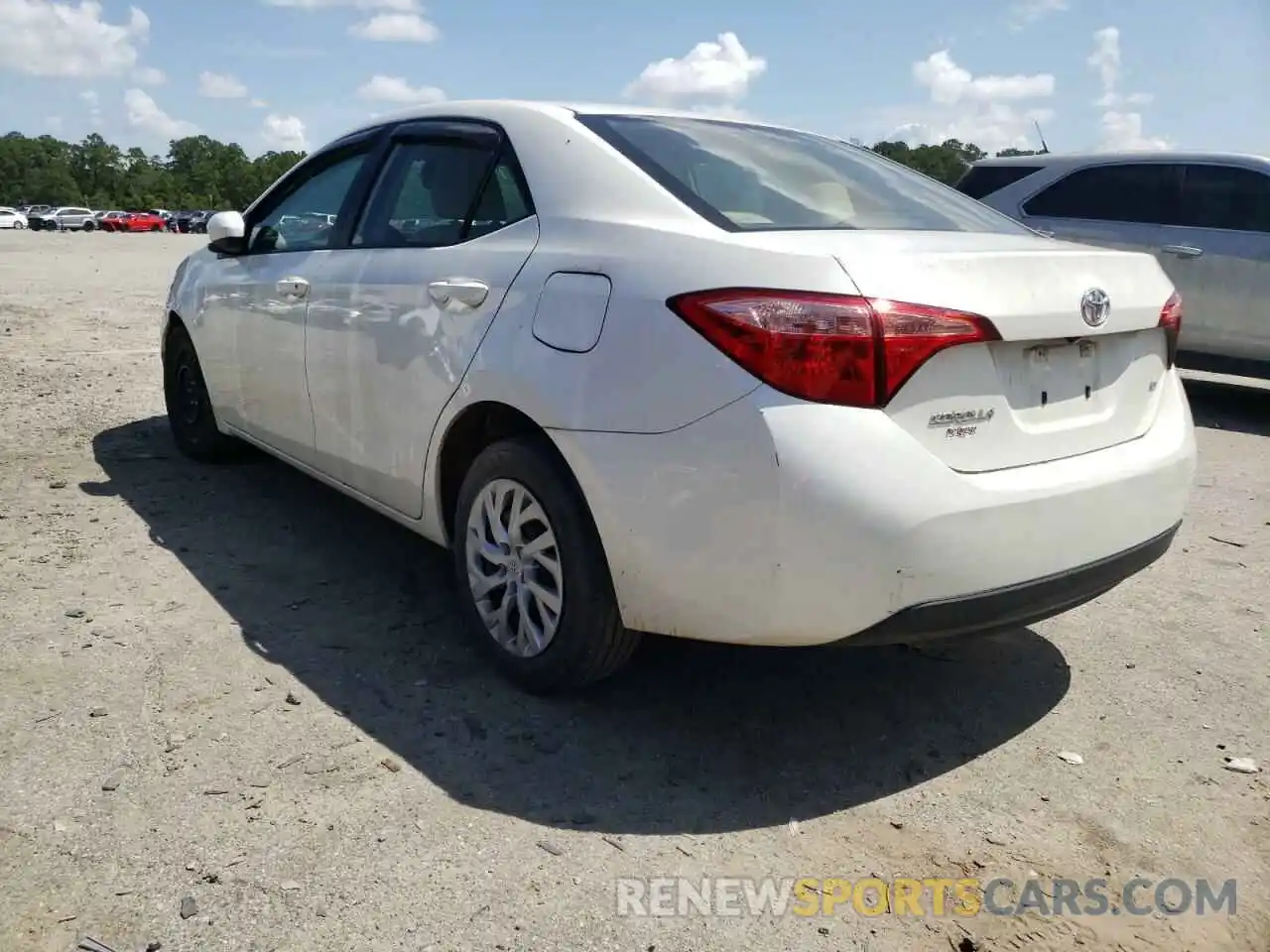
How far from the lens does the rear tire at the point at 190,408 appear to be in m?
5.52

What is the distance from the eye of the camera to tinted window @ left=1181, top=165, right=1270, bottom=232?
7.92 meters

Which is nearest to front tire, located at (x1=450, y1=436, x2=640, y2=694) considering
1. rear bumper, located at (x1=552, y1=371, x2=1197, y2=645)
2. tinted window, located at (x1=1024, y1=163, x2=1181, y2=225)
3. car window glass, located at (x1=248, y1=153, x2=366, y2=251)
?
rear bumper, located at (x1=552, y1=371, x2=1197, y2=645)

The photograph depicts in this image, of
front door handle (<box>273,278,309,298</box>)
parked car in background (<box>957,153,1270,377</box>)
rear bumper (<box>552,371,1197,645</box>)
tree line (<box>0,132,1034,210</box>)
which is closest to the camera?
rear bumper (<box>552,371,1197,645</box>)

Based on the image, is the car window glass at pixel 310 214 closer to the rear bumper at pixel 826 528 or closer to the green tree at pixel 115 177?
the rear bumper at pixel 826 528

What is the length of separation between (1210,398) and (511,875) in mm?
8559

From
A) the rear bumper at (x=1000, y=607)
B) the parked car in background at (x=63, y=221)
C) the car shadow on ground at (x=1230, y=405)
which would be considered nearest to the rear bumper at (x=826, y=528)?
the rear bumper at (x=1000, y=607)

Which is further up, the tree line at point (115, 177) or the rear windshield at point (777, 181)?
the tree line at point (115, 177)

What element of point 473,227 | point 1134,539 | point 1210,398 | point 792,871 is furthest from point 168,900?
point 1210,398

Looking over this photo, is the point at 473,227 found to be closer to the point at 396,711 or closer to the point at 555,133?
the point at 555,133

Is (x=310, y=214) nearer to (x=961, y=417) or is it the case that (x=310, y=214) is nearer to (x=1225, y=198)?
(x=961, y=417)

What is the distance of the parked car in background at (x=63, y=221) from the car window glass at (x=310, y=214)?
74.8 m

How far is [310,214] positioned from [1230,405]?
7.54 meters

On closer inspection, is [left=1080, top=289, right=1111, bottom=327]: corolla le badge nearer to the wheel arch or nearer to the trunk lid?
the trunk lid

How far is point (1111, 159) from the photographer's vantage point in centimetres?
855
